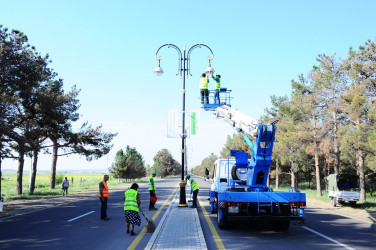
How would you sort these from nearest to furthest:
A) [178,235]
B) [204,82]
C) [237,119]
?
[178,235], [237,119], [204,82]

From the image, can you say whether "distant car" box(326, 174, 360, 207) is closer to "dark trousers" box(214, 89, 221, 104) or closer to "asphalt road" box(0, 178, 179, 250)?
"dark trousers" box(214, 89, 221, 104)

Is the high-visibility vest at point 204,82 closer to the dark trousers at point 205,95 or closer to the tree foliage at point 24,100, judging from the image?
the dark trousers at point 205,95

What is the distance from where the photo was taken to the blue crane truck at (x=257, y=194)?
9641 millimetres

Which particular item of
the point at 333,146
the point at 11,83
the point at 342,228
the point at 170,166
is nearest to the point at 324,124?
the point at 333,146

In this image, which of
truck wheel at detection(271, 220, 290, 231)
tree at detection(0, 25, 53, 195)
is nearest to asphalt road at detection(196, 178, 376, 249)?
truck wheel at detection(271, 220, 290, 231)

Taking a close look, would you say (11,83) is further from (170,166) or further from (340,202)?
(170,166)

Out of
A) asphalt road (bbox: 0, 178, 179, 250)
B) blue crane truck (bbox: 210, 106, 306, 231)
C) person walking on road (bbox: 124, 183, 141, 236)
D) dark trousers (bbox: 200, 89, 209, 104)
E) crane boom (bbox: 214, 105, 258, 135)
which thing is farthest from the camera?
dark trousers (bbox: 200, 89, 209, 104)

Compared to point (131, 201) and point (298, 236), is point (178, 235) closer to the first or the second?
point (131, 201)

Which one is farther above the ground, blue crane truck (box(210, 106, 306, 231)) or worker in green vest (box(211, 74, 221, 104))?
worker in green vest (box(211, 74, 221, 104))

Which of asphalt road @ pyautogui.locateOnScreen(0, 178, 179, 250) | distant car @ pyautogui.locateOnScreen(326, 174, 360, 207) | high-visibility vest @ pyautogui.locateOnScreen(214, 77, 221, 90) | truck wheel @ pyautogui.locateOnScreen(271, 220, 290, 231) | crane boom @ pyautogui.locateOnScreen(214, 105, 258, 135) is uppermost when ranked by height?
high-visibility vest @ pyautogui.locateOnScreen(214, 77, 221, 90)

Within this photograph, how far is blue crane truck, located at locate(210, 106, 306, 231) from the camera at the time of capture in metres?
9.64

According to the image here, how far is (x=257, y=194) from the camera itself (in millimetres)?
9695

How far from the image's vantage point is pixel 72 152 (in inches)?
1506

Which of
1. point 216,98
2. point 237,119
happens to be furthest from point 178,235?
point 216,98
